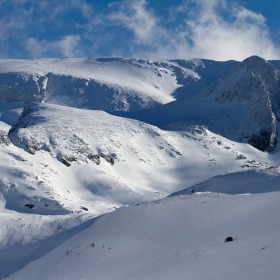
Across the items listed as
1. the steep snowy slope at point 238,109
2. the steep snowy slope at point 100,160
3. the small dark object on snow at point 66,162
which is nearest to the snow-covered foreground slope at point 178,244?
the steep snowy slope at point 100,160

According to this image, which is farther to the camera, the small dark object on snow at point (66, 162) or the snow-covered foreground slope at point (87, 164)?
the small dark object on snow at point (66, 162)

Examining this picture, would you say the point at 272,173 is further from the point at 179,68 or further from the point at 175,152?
the point at 179,68

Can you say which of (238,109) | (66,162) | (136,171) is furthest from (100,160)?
(238,109)

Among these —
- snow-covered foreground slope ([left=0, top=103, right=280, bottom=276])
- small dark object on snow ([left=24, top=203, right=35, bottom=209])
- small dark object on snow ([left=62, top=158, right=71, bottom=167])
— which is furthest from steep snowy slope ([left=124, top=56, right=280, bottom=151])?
small dark object on snow ([left=24, top=203, right=35, bottom=209])

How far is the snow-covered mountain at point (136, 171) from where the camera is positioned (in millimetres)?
19375

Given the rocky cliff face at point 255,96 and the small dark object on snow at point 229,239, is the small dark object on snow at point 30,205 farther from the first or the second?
the rocky cliff face at point 255,96

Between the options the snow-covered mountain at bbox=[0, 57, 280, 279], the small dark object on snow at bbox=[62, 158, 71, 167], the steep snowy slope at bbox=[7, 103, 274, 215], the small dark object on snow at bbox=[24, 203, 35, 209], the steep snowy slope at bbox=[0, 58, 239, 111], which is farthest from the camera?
the steep snowy slope at bbox=[0, 58, 239, 111]

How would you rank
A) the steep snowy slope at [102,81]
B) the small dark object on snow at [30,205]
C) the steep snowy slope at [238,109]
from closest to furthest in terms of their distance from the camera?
the small dark object on snow at [30,205], the steep snowy slope at [238,109], the steep snowy slope at [102,81]

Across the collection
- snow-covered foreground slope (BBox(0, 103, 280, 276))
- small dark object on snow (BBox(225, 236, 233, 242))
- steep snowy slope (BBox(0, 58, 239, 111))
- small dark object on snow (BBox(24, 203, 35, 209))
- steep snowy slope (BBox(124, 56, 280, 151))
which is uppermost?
steep snowy slope (BBox(0, 58, 239, 111))

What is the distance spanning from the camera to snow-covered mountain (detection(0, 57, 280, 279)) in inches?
763

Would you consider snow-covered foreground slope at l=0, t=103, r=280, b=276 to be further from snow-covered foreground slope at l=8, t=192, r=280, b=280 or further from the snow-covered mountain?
snow-covered foreground slope at l=8, t=192, r=280, b=280

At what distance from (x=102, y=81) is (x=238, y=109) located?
2011 inches

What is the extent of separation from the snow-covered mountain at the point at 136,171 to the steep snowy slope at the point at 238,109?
24 centimetres

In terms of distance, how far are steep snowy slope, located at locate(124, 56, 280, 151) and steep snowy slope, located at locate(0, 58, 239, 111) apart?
997 inches
